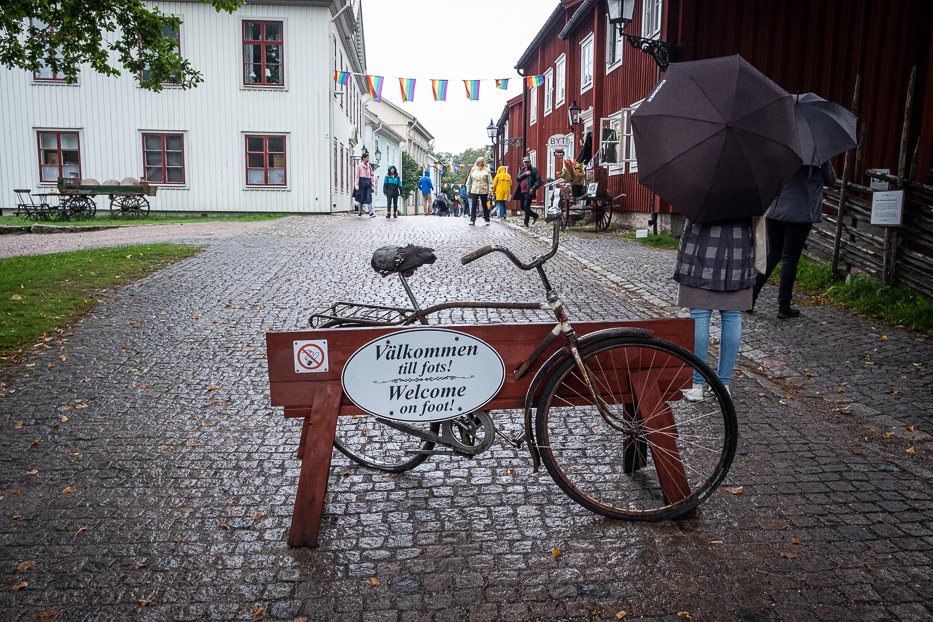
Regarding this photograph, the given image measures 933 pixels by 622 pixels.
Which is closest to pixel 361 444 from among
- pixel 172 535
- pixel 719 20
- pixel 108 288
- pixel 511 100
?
pixel 172 535

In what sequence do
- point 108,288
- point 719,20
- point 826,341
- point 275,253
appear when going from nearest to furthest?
point 826,341 < point 108,288 < point 275,253 < point 719,20

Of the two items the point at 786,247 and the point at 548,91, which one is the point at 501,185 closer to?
the point at 548,91

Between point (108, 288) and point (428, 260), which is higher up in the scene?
point (428, 260)

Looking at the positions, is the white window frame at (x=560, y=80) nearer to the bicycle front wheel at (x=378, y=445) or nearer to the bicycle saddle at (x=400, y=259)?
the bicycle front wheel at (x=378, y=445)

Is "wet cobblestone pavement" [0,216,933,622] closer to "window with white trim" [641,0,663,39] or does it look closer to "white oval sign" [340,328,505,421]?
"white oval sign" [340,328,505,421]

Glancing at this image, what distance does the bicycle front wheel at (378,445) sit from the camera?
13.0 ft

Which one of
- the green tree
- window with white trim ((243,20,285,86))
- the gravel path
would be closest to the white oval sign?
the green tree

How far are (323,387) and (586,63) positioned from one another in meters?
22.6

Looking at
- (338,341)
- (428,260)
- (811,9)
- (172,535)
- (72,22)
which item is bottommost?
(172,535)

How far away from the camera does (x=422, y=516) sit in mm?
3543

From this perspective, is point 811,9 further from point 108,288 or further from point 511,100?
point 511,100

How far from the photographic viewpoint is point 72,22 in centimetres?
818

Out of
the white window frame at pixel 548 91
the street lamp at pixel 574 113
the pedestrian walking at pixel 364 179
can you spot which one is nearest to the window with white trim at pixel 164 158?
the pedestrian walking at pixel 364 179

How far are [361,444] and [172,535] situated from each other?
137cm
